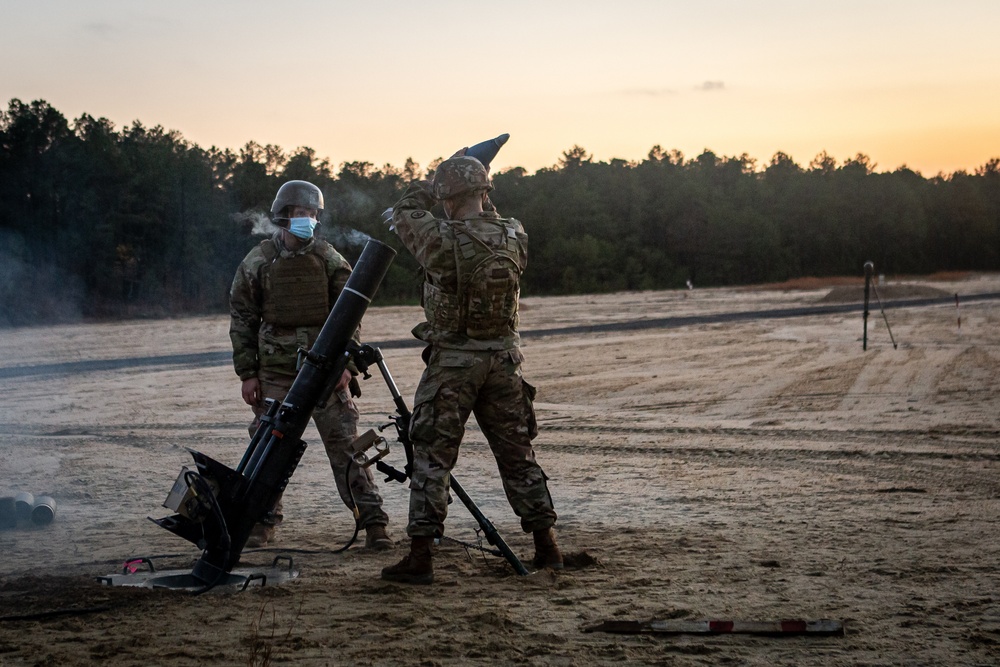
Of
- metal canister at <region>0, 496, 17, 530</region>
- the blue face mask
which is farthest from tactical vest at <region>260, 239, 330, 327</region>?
metal canister at <region>0, 496, 17, 530</region>

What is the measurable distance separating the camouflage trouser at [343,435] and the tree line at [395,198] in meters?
0.98

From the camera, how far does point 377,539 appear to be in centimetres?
611

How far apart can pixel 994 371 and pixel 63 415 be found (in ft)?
39.5

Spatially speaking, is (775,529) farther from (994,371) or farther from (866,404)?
(994,371)

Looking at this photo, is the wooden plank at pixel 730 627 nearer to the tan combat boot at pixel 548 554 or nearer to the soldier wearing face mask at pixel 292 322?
the tan combat boot at pixel 548 554

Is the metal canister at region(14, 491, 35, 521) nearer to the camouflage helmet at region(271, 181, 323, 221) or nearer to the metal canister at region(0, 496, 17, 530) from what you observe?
the metal canister at region(0, 496, 17, 530)

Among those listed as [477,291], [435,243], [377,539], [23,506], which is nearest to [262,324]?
[377,539]

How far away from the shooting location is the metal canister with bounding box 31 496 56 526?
6.74 meters

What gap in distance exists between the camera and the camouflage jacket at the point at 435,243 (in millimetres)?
5277

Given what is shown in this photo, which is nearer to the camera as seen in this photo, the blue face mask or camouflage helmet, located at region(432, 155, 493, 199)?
camouflage helmet, located at region(432, 155, 493, 199)

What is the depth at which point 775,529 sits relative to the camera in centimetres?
641

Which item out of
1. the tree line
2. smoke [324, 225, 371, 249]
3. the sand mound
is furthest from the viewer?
the sand mound

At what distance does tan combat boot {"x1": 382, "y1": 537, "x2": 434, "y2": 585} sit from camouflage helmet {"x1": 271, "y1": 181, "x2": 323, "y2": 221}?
2.15 meters

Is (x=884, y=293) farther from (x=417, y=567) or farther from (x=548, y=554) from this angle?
(x=417, y=567)
